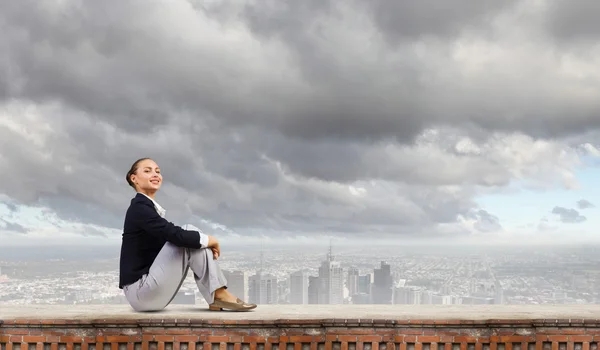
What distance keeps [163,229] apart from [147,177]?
2.29ft

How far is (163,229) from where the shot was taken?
6910 mm

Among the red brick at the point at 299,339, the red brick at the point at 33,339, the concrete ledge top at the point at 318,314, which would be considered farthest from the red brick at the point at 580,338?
the red brick at the point at 33,339

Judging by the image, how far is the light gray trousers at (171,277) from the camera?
6977 mm

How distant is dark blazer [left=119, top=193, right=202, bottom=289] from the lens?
23.0 ft

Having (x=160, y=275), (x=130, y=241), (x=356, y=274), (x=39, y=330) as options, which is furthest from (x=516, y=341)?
(x=356, y=274)

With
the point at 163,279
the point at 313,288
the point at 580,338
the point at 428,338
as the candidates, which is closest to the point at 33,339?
the point at 163,279

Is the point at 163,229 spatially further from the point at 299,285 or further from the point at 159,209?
the point at 299,285

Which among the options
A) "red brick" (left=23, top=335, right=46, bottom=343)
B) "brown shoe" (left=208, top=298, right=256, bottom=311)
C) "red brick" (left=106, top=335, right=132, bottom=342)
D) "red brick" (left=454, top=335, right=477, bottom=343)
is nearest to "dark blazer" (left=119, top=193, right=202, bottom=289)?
"red brick" (left=106, top=335, right=132, bottom=342)

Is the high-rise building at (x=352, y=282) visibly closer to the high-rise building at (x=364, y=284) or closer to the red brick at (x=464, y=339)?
the high-rise building at (x=364, y=284)

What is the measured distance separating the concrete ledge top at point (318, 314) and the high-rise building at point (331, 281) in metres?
5.81

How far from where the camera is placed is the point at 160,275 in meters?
6.97

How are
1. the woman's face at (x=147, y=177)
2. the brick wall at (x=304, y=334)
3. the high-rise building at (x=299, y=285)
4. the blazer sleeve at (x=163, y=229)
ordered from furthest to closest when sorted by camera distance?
the high-rise building at (x=299, y=285)
the woman's face at (x=147, y=177)
the blazer sleeve at (x=163, y=229)
the brick wall at (x=304, y=334)

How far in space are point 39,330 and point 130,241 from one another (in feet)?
4.24

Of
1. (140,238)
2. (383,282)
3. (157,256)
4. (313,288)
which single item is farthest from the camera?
(383,282)
